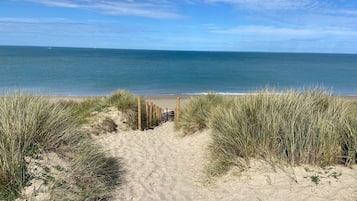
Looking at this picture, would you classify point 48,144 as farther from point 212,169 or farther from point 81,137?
point 212,169

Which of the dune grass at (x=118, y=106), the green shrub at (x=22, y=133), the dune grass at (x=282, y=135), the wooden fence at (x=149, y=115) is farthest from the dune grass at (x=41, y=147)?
the dune grass at (x=118, y=106)

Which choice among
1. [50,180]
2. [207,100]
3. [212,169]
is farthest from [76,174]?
[207,100]

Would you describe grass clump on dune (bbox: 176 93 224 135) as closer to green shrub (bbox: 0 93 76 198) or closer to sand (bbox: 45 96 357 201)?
sand (bbox: 45 96 357 201)

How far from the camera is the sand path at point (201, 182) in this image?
19.3 ft

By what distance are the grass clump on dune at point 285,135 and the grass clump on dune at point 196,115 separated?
3.12 meters

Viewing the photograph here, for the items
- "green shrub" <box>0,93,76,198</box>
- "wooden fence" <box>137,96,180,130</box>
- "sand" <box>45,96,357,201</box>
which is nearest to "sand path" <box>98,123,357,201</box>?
"sand" <box>45,96,357,201</box>

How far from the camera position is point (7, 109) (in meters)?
6.50

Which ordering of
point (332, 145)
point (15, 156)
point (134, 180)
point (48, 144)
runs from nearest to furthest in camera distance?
point (15, 156) → point (48, 144) → point (332, 145) → point (134, 180)

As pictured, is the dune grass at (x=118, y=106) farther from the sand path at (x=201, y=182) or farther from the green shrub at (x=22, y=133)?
the green shrub at (x=22, y=133)

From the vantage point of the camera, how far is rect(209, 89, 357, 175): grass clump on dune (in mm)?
6730

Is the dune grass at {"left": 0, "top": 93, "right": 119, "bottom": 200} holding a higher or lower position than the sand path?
higher

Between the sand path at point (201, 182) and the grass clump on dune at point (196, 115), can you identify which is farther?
the grass clump on dune at point (196, 115)

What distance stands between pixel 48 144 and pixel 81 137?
3.13 ft

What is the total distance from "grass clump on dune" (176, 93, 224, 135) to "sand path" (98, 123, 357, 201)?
1567mm
